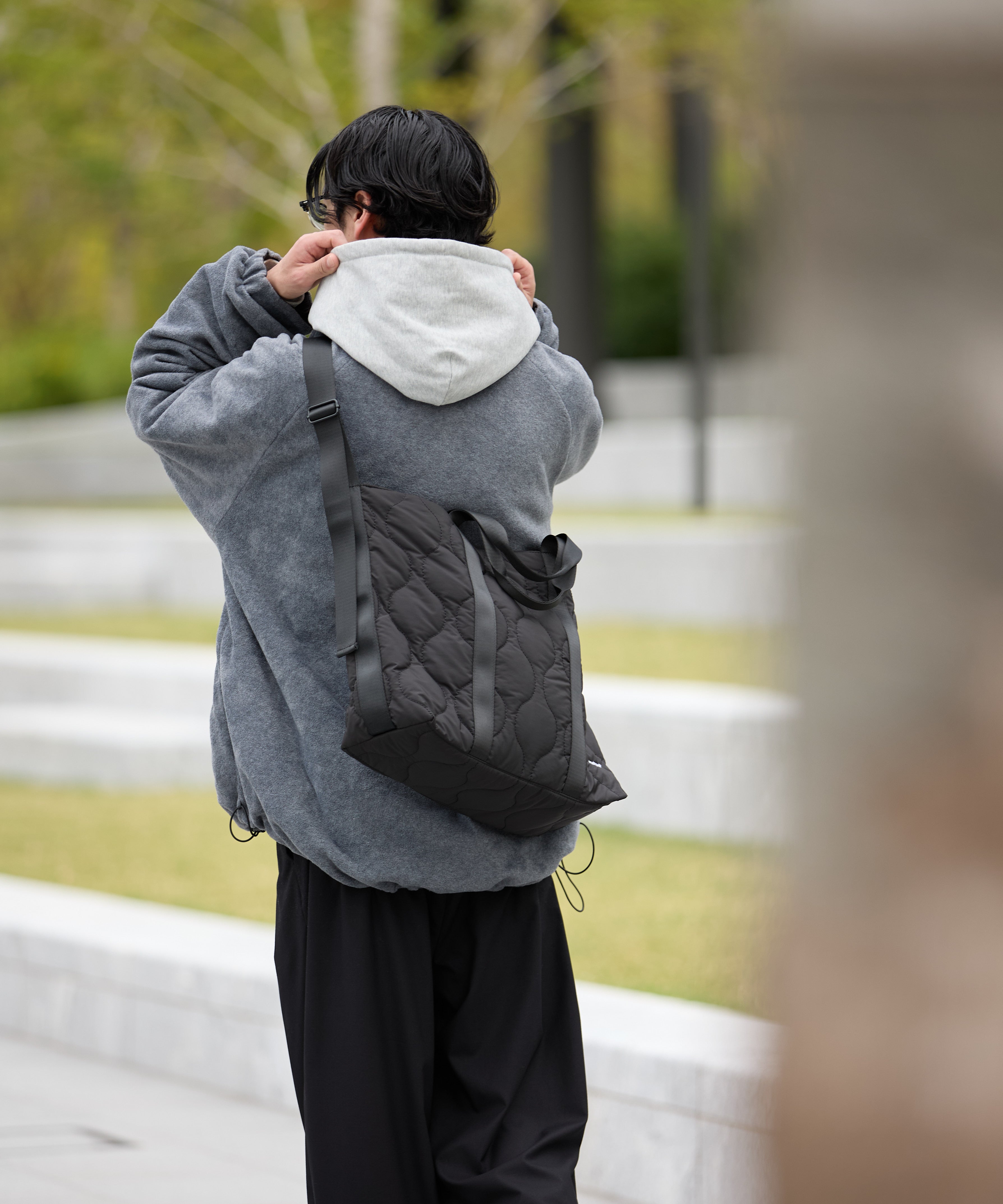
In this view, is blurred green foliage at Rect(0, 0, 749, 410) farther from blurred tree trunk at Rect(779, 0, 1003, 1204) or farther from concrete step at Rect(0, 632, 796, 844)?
blurred tree trunk at Rect(779, 0, 1003, 1204)

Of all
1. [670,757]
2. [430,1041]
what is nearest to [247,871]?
[670,757]

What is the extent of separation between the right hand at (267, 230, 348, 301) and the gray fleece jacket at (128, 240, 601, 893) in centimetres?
2

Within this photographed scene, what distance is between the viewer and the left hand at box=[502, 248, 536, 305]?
2.25 metres

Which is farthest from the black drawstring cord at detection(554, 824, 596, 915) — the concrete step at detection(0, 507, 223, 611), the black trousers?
the concrete step at detection(0, 507, 223, 611)

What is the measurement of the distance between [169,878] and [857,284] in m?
5.39

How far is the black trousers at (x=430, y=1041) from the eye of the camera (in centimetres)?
212

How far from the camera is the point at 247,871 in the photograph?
5844 millimetres

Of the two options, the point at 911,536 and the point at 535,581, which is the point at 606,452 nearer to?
the point at 535,581

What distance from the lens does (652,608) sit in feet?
31.6

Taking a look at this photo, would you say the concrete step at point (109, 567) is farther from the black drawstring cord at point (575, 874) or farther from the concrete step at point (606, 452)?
the black drawstring cord at point (575, 874)

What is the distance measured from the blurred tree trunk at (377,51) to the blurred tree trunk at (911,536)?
1390cm

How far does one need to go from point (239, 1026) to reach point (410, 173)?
94.7 inches

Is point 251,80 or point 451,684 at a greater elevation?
point 251,80

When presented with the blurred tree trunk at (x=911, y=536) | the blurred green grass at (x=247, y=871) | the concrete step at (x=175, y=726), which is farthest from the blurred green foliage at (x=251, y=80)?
the blurred tree trunk at (x=911, y=536)
